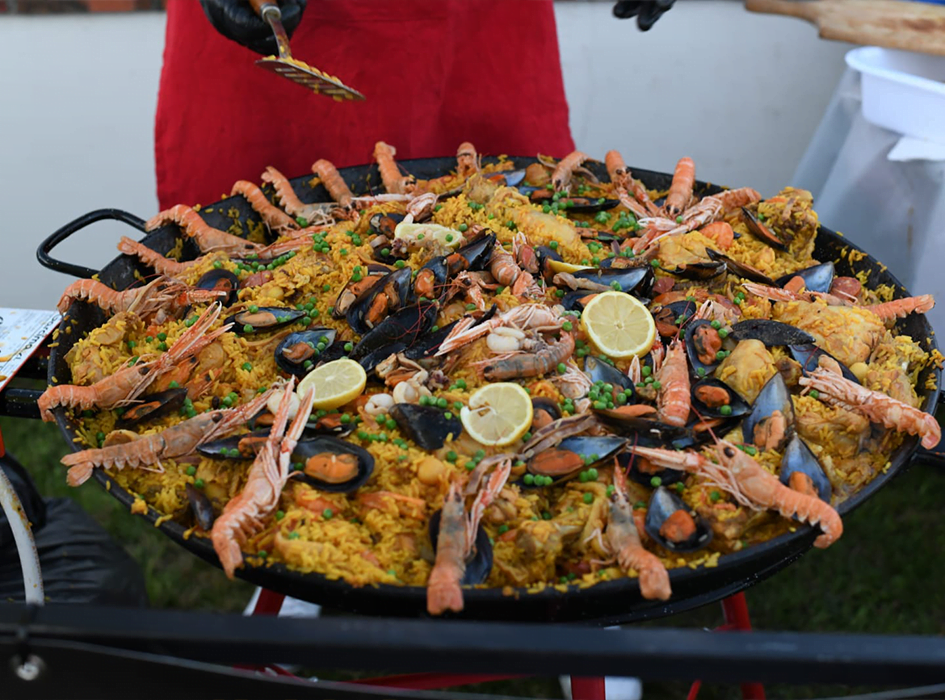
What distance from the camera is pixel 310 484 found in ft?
5.87

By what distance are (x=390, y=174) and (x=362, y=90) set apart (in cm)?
65

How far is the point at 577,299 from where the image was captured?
2.39 m

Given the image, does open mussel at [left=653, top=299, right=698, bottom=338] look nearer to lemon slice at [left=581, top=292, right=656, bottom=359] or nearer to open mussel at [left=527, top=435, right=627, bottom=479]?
lemon slice at [left=581, top=292, right=656, bottom=359]

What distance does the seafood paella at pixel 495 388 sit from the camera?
5.57 feet

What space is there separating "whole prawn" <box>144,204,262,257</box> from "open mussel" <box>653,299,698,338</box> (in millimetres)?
1516

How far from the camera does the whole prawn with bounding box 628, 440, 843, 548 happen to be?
5.37 ft

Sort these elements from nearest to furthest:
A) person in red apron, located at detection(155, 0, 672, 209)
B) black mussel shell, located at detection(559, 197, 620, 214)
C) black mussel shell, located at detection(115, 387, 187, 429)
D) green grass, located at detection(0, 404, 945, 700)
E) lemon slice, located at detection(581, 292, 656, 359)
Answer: black mussel shell, located at detection(115, 387, 187, 429) → lemon slice, located at detection(581, 292, 656, 359) → black mussel shell, located at detection(559, 197, 620, 214) → person in red apron, located at detection(155, 0, 672, 209) → green grass, located at detection(0, 404, 945, 700)

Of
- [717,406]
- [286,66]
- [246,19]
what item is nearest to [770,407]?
[717,406]

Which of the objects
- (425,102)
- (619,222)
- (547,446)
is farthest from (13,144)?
(547,446)

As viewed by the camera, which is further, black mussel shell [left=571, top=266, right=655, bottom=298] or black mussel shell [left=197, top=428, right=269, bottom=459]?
black mussel shell [left=571, top=266, right=655, bottom=298]

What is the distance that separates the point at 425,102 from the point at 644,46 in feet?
8.86

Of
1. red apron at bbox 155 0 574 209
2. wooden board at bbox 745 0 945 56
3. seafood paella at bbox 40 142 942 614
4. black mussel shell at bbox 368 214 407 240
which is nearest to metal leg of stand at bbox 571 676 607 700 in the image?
seafood paella at bbox 40 142 942 614

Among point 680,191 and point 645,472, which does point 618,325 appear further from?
point 680,191

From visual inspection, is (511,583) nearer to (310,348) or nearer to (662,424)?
(662,424)
